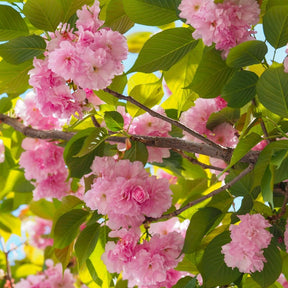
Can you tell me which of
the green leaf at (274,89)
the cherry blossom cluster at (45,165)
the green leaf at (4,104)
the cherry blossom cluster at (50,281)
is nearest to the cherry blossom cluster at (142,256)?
the green leaf at (274,89)

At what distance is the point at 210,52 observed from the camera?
860 millimetres

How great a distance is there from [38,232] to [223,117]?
204 cm

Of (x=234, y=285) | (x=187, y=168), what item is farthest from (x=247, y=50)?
(x=187, y=168)

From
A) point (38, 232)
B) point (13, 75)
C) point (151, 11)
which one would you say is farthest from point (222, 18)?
point (38, 232)

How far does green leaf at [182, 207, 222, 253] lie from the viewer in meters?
0.98

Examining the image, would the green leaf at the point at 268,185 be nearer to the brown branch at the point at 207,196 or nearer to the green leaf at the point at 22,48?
the brown branch at the point at 207,196

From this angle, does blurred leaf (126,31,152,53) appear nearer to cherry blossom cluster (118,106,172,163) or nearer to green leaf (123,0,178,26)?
cherry blossom cluster (118,106,172,163)

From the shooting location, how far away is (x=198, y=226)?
3.23ft

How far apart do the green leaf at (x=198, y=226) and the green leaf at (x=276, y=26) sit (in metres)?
0.36

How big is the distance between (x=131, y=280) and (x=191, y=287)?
0.39 ft

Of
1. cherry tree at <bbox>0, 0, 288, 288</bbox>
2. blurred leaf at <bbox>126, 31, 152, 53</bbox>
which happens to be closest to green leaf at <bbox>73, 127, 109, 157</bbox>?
cherry tree at <bbox>0, 0, 288, 288</bbox>

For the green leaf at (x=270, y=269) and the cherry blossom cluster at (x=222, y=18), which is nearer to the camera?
the cherry blossom cluster at (x=222, y=18)

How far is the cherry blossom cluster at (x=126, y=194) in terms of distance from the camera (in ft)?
2.91

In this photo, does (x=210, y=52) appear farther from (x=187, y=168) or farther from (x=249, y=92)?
(x=187, y=168)
